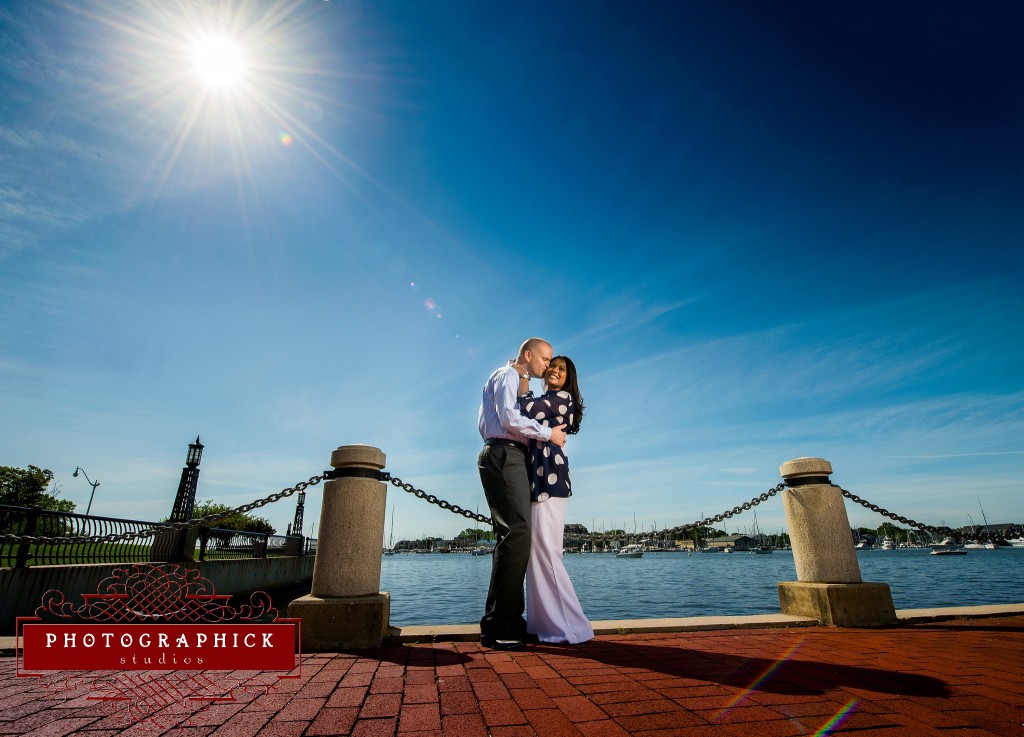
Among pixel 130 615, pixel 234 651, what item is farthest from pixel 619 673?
pixel 130 615

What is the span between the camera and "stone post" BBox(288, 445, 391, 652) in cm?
328

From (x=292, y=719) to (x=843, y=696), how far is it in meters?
2.43

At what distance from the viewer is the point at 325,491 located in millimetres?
3742

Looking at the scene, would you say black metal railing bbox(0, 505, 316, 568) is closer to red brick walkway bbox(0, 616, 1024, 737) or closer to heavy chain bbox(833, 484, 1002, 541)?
red brick walkway bbox(0, 616, 1024, 737)

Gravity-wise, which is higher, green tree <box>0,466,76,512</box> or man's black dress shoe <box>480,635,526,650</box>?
green tree <box>0,466,76,512</box>

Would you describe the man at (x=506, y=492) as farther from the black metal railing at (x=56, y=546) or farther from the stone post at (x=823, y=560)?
the black metal railing at (x=56, y=546)

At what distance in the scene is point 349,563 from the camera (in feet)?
11.6

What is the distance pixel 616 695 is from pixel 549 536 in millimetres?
1351

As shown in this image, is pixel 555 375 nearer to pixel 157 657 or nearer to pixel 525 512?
pixel 525 512

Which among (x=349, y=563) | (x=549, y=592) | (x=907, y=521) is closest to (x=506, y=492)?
(x=549, y=592)

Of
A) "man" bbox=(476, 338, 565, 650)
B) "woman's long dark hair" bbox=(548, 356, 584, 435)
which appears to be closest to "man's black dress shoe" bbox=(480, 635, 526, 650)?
"man" bbox=(476, 338, 565, 650)

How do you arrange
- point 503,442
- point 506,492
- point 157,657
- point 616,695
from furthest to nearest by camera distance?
point 503,442, point 506,492, point 616,695, point 157,657

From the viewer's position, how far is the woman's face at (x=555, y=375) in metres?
3.95

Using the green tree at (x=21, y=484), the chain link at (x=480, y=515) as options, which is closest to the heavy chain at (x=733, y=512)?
the chain link at (x=480, y=515)
